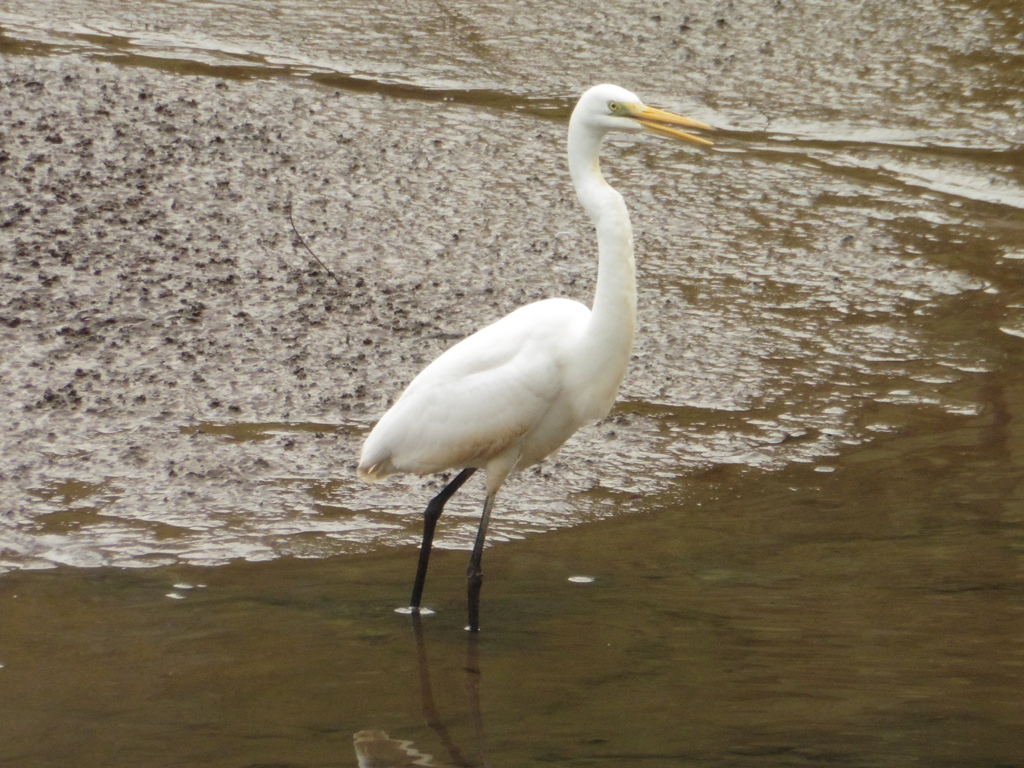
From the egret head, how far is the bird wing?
1.87 feet

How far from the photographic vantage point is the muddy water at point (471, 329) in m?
3.74

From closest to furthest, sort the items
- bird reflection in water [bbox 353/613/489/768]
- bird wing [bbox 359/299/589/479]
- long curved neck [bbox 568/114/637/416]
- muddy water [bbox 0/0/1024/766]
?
bird reflection in water [bbox 353/613/489/768] → muddy water [bbox 0/0/1024/766] → long curved neck [bbox 568/114/637/416] → bird wing [bbox 359/299/589/479]

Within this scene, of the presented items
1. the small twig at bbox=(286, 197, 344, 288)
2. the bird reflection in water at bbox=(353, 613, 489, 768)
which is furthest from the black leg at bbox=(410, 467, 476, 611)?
the small twig at bbox=(286, 197, 344, 288)

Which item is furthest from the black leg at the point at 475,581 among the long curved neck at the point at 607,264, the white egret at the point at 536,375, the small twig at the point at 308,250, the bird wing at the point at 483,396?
the small twig at the point at 308,250

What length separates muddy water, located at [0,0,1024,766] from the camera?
3.74 m

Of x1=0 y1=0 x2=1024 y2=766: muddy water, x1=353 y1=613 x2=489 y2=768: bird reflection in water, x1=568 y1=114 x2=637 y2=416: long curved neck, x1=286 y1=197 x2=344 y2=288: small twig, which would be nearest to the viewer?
x1=353 y1=613 x2=489 y2=768: bird reflection in water

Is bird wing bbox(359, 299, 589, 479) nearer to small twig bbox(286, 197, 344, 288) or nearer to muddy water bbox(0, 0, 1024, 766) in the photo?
muddy water bbox(0, 0, 1024, 766)

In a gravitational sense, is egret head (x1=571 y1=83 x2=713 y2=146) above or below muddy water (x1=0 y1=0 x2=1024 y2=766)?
above

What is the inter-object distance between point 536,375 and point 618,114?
2.63ft

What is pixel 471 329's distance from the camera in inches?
244

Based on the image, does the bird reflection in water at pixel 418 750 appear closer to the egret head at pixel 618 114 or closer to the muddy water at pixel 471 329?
the muddy water at pixel 471 329

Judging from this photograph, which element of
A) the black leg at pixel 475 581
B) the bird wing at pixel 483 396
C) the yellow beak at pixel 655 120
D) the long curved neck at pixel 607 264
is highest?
the yellow beak at pixel 655 120

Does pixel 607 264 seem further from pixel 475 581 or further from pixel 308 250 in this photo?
pixel 308 250

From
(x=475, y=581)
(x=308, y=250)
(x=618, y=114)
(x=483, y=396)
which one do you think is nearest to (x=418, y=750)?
(x=475, y=581)
